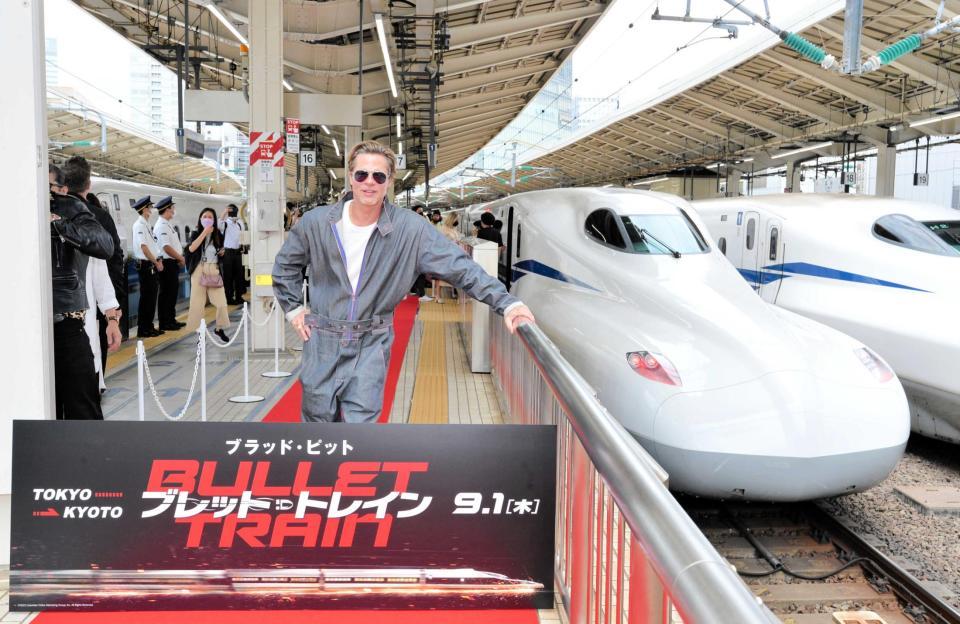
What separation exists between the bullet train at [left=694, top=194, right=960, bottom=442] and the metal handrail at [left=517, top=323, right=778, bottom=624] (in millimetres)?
5857

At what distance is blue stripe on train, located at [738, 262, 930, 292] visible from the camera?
8.50 m

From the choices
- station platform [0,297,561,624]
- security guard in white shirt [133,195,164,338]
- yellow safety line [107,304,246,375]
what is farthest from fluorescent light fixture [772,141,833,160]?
security guard in white shirt [133,195,164,338]

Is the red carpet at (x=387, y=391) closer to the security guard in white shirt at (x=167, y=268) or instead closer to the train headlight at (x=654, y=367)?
the train headlight at (x=654, y=367)

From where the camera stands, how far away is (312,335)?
10.9 ft

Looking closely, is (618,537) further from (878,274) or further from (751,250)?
(751,250)

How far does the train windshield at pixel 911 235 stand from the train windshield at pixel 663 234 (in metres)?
2.59

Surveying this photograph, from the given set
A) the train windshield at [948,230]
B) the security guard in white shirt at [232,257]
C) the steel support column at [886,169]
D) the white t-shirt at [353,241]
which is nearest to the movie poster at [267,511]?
the white t-shirt at [353,241]

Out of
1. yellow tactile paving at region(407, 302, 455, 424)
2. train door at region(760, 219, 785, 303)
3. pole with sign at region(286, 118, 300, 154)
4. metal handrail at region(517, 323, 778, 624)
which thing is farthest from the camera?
pole with sign at region(286, 118, 300, 154)

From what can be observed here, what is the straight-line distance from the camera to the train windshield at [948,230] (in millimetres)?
8421

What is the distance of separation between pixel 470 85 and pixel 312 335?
71.1 feet

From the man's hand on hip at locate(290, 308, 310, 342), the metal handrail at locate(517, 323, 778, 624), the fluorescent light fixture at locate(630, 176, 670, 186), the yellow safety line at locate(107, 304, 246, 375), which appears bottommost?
the yellow safety line at locate(107, 304, 246, 375)

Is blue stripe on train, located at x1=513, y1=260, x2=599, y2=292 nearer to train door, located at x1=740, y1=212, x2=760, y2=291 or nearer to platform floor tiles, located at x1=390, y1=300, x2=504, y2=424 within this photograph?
platform floor tiles, located at x1=390, y1=300, x2=504, y2=424

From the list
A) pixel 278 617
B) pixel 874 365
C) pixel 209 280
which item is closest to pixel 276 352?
pixel 209 280

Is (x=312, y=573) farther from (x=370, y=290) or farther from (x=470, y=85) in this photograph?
(x=470, y=85)
